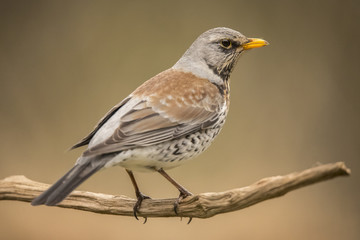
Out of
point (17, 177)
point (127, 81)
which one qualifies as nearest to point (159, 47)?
point (127, 81)

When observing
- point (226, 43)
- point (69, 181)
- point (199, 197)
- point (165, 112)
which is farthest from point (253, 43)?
point (69, 181)

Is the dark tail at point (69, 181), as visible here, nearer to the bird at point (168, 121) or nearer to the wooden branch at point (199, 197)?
the bird at point (168, 121)

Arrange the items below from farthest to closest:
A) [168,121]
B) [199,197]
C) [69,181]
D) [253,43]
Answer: [253,43] < [168,121] < [199,197] < [69,181]

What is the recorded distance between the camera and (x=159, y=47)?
202 inches

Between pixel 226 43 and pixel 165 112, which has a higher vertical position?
pixel 226 43

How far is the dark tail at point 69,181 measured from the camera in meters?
2.46

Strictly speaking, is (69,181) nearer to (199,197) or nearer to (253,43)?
(199,197)

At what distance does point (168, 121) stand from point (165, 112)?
0.08 meters

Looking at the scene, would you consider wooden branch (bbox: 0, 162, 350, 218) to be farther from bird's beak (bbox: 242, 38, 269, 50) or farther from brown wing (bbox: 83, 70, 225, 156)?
bird's beak (bbox: 242, 38, 269, 50)

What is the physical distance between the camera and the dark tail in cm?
246

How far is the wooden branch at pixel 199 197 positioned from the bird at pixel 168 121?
0.08 metres

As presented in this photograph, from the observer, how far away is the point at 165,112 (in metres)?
3.12

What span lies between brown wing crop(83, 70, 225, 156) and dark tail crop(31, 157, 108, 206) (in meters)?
0.06

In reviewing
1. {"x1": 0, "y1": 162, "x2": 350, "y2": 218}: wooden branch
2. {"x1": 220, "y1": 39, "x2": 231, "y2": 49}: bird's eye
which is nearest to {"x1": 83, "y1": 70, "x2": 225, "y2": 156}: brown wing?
{"x1": 220, "y1": 39, "x2": 231, "y2": 49}: bird's eye
